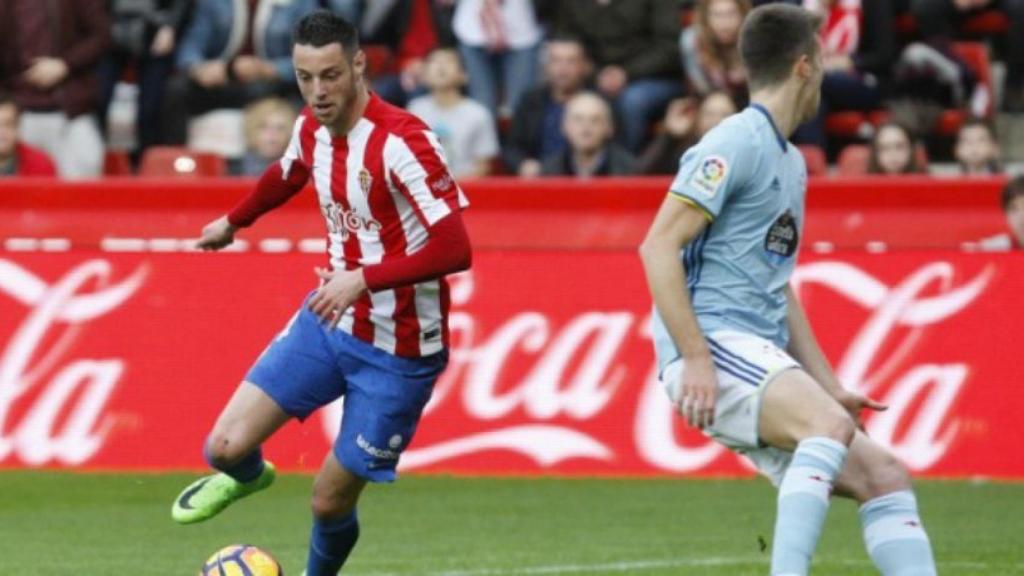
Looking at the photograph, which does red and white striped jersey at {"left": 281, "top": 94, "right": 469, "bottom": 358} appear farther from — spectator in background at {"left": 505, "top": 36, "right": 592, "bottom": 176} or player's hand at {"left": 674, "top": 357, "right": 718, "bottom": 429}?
spectator in background at {"left": 505, "top": 36, "right": 592, "bottom": 176}

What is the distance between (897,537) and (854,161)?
8.21 m

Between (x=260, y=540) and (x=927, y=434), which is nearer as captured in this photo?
(x=260, y=540)

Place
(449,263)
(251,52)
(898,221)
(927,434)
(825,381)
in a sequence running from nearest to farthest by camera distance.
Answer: (825,381) → (449,263) → (927,434) → (898,221) → (251,52)

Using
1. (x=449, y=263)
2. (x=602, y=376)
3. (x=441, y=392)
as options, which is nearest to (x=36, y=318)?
(x=441, y=392)

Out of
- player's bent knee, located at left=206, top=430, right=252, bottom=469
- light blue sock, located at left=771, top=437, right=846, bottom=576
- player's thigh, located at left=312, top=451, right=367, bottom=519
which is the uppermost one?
light blue sock, located at left=771, top=437, right=846, bottom=576

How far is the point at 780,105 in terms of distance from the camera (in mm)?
7184

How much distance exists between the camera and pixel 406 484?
497 inches

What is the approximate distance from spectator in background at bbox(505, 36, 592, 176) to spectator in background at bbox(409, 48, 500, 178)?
0.16 meters

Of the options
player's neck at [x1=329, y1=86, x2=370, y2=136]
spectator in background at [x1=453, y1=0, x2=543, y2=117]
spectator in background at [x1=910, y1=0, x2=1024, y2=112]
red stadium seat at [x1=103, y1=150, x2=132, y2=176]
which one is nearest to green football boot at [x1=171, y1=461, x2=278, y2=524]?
player's neck at [x1=329, y1=86, x2=370, y2=136]

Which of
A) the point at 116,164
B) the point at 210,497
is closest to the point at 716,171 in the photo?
the point at 210,497

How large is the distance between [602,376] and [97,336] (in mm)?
2682

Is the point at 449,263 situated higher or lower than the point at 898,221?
higher

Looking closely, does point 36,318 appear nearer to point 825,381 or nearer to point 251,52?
point 251,52

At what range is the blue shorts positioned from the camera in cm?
845
